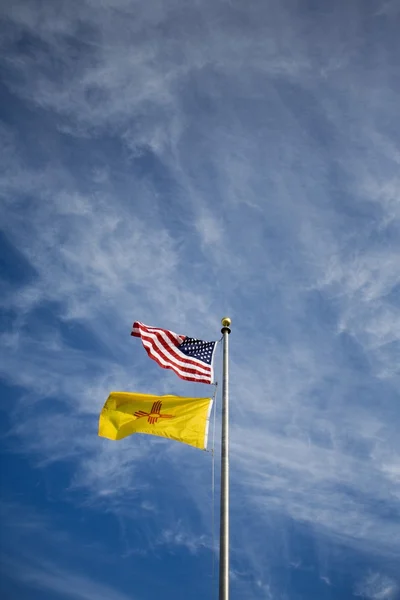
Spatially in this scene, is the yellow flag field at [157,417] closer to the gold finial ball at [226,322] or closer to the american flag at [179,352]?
the american flag at [179,352]

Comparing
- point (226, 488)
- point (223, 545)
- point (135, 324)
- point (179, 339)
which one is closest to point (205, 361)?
point (179, 339)

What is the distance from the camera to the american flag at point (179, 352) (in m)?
19.2

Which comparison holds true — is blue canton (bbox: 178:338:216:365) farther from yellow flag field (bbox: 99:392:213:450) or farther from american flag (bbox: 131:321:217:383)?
yellow flag field (bbox: 99:392:213:450)

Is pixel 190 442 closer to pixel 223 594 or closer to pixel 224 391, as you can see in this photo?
pixel 224 391

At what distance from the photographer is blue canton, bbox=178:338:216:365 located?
1970 cm

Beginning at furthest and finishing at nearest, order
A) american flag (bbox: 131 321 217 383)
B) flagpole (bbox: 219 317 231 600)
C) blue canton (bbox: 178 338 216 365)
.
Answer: blue canton (bbox: 178 338 216 365), american flag (bbox: 131 321 217 383), flagpole (bbox: 219 317 231 600)

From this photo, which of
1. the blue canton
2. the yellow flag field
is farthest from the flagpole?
A: the blue canton

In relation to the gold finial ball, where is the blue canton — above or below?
below

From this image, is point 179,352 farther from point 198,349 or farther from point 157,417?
point 157,417

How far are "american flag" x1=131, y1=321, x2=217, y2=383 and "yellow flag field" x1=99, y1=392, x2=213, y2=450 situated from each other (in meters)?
1.26

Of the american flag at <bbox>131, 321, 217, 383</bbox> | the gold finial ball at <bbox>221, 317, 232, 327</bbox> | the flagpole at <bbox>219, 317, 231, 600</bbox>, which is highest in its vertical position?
the gold finial ball at <bbox>221, 317, 232, 327</bbox>

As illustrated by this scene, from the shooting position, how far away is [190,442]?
17.0m

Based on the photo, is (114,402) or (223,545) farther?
(114,402)

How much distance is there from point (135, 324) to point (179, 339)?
6.90 feet
